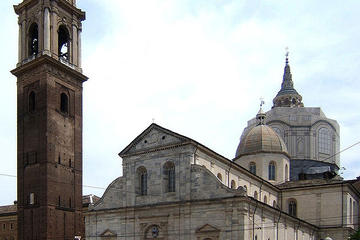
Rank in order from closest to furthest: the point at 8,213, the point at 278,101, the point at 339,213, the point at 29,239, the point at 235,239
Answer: the point at 235,239 < the point at 29,239 < the point at 339,213 < the point at 8,213 < the point at 278,101

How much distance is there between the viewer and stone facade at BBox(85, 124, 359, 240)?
1356 inches

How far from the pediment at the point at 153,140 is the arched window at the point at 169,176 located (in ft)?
5.12

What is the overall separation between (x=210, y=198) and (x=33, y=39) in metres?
25.7

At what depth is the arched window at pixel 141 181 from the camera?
39.0 metres

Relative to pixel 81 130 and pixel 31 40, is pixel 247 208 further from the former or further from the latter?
pixel 31 40

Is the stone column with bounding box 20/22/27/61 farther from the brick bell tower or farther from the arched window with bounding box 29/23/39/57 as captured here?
the arched window with bounding box 29/23/39/57

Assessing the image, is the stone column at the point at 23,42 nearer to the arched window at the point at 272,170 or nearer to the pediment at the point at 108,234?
the pediment at the point at 108,234

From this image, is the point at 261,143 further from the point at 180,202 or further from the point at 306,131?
the point at 180,202

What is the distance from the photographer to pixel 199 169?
36.0 m

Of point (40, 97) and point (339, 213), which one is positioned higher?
point (40, 97)

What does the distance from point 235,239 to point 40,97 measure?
22.9m

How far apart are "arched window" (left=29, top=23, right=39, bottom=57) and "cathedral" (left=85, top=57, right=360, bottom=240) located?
1593cm

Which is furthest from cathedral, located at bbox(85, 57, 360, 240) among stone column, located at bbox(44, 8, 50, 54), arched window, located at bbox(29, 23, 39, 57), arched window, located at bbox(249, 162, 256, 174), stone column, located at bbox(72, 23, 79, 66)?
arched window, located at bbox(29, 23, 39, 57)

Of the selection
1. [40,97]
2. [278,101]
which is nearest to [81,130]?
[40,97]
